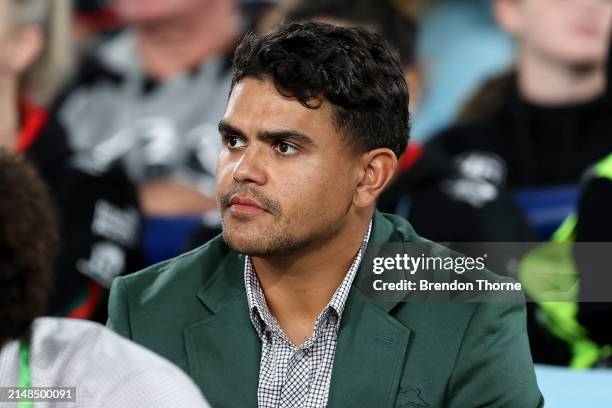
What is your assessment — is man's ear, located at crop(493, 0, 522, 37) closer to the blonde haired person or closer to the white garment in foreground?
the blonde haired person

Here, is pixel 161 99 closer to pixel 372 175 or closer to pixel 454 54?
pixel 454 54

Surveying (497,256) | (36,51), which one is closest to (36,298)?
(497,256)

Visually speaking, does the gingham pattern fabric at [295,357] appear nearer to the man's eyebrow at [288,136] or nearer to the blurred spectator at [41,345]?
the man's eyebrow at [288,136]

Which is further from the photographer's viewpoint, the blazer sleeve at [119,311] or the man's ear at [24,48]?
the man's ear at [24,48]

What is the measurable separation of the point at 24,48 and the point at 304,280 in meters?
2.28

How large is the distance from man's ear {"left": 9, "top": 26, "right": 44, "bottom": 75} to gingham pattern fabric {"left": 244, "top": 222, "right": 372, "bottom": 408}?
222 cm

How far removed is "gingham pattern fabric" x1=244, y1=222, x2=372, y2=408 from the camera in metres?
1.76

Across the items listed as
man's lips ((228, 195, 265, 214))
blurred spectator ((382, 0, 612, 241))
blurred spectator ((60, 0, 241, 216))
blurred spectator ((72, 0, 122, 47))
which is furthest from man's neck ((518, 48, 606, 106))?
man's lips ((228, 195, 265, 214))

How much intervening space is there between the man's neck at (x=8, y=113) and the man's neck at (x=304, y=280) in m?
1.89

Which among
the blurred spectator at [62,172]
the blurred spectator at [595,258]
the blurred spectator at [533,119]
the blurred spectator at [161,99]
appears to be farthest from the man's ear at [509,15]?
the blurred spectator at [62,172]

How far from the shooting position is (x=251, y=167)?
5.75ft

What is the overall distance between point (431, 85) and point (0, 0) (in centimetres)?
141

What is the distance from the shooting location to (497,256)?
290 cm

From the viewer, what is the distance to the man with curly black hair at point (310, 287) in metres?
1.75
